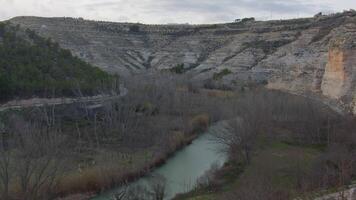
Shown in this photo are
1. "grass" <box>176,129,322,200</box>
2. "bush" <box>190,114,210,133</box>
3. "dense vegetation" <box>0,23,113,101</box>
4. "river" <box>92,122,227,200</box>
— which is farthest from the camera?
"bush" <box>190,114,210,133</box>

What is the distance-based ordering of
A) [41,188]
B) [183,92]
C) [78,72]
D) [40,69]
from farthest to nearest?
1. [183,92]
2. [78,72]
3. [40,69]
4. [41,188]

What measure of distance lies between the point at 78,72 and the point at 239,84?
19867mm

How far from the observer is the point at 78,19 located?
88188 millimetres

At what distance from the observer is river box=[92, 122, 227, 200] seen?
2362 cm

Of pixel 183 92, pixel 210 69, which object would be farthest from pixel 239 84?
pixel 210 69

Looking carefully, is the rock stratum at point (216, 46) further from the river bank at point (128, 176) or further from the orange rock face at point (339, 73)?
the river bank at point (128, 176)

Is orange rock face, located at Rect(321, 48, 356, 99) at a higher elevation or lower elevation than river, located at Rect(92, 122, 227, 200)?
higher

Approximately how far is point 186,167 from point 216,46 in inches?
2090

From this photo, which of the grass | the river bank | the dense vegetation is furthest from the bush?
the dense vegetation

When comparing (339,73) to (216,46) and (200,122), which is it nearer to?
(200,122)

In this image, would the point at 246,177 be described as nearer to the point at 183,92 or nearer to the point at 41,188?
the point at 41,188

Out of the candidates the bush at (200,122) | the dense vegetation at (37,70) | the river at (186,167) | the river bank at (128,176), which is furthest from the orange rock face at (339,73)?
the dense vegetation at (37,70)

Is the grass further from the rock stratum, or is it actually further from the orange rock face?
the rock stratum

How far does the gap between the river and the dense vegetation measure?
33.0ft
